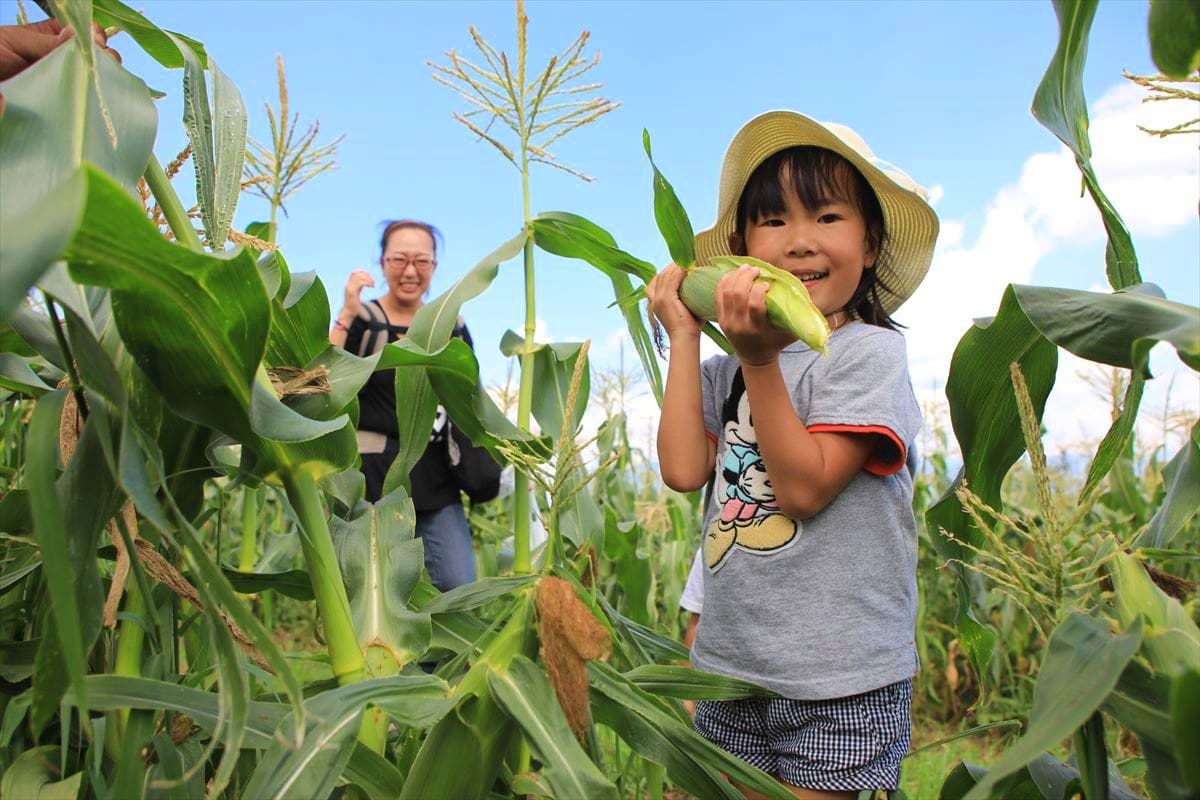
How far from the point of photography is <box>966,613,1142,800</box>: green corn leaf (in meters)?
0.61

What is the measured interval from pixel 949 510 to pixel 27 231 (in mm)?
1023

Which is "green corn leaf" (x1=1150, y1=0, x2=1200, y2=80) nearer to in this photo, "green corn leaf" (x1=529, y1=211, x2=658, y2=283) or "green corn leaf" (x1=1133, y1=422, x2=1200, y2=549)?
"green corn leaf" (x1=1133, y1=422, x2=1200, y2=549)

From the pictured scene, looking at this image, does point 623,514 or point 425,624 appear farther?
point 623,514

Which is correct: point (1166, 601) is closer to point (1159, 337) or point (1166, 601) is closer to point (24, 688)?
point (1159, 337)

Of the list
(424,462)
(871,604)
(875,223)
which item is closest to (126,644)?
(871,604)

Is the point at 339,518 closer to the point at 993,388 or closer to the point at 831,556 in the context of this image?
the point at 831,556

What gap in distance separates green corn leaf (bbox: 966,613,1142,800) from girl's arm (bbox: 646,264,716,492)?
691 mm

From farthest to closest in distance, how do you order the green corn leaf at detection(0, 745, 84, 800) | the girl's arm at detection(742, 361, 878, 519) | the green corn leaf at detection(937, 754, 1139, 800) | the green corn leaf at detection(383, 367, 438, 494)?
the green corn leaf at detection(383, 367, 438, 494)
the girl's arm at detection(742, 361, 878, 519)
the green corn leaf at detection(0, 745, 84, 800)
the green corn leaf at detection(937, 754, 1139, 800)

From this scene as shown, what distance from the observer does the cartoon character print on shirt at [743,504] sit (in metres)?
1.32

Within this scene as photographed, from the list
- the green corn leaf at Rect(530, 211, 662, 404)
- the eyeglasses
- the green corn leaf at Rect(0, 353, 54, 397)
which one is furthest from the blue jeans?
the green corn leaf at Rect(0, 353, 54, 397)

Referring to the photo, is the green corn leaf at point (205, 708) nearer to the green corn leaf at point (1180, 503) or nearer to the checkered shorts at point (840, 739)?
the checkered shorts at point (840, 739)

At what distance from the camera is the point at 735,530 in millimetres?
1364

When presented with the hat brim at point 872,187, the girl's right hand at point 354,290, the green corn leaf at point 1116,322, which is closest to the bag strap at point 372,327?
the girl's right hand at point 354,290

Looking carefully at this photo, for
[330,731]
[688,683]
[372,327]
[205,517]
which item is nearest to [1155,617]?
[688,683]
